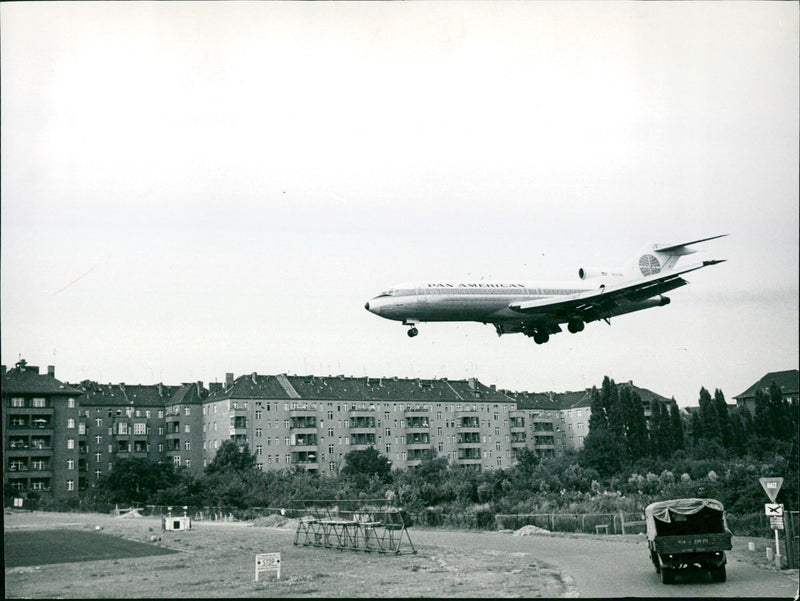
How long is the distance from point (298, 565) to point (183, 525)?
16015 millimetres

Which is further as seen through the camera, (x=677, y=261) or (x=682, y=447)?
(x=682, y=447)

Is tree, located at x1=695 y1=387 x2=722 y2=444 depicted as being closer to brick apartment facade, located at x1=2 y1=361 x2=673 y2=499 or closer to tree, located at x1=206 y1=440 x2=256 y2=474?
brick apartment facade, located at x1=2 y1=361 x2=673 y2=499

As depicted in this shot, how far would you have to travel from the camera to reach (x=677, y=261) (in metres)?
30.7

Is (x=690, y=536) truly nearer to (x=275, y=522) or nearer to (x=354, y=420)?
(x=275, y=522)

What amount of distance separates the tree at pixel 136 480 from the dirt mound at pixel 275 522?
27.1ft

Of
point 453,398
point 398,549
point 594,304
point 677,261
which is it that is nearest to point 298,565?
point 398,549

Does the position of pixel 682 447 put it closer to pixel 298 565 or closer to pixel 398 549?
pixel 398 549

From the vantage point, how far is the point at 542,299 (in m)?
30.6

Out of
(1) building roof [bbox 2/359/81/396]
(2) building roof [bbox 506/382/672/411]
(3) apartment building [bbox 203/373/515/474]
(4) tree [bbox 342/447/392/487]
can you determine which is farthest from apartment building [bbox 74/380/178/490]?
(2) building roof [bbox 506/382/672/411]

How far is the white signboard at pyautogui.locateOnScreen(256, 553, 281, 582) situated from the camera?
2422 cm

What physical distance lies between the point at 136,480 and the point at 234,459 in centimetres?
1011

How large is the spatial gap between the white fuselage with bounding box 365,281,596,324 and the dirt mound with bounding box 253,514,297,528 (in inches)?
576

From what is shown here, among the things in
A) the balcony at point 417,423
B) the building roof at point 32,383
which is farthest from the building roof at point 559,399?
the building roof at point 32,383

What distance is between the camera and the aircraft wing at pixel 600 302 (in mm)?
30047
